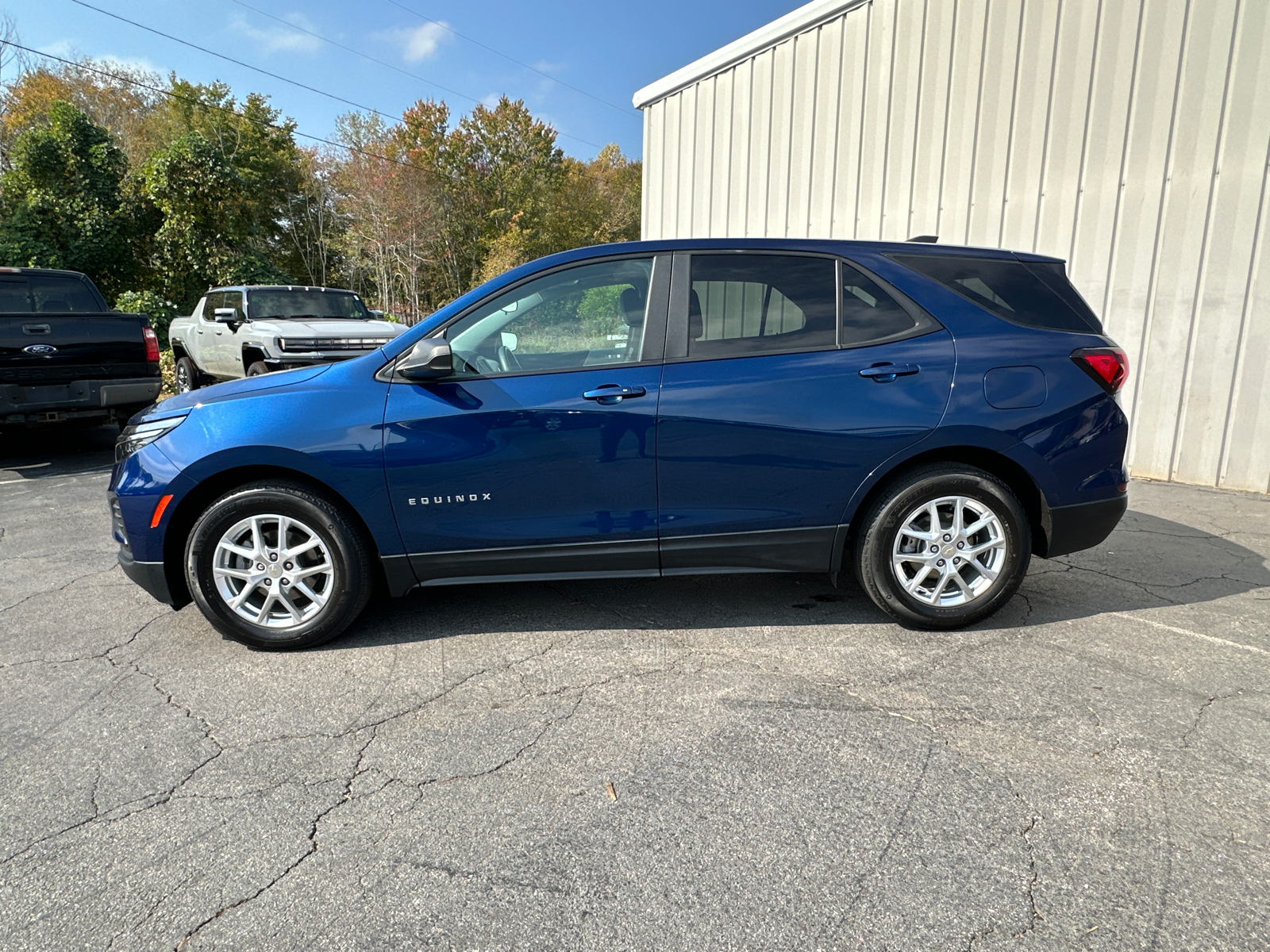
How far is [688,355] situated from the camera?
3.36m

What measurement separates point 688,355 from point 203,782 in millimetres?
2373

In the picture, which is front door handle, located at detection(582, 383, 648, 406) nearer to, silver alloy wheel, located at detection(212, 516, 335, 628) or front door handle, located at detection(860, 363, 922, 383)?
front door handle, located at detection(860, 363, 922, 383)

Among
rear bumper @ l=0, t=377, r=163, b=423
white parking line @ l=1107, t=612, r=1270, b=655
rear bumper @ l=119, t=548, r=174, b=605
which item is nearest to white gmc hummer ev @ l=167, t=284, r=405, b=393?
rear bumper @ l=0, t=377, r=163, b=423

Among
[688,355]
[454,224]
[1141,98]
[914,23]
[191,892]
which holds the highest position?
[454,224]

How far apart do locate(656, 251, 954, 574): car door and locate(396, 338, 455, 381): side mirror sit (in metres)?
0.92

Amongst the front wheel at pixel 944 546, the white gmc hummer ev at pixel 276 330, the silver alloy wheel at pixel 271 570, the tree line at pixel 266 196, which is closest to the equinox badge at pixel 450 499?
the silver alloy wheel at pixel 271 570

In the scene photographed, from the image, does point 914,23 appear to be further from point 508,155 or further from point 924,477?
point 508,155

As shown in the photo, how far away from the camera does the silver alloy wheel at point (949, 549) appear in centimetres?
345

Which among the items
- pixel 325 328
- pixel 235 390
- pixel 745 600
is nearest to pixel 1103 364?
pixel 745 600

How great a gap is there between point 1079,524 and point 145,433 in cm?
423

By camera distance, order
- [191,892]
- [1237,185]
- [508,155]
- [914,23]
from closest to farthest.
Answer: [191,892] < [1237,185] < [914,23] < [508,155]

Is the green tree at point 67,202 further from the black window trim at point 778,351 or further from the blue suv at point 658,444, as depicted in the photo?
the black window trim at point 778,351

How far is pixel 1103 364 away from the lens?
3486mm

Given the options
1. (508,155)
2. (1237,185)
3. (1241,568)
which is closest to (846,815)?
(1241,568)
